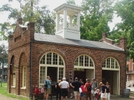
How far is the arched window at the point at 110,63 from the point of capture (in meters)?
23.0

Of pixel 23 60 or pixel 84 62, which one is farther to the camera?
pixel 84 62

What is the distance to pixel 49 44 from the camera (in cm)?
1950

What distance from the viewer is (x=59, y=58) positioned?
20125 mm

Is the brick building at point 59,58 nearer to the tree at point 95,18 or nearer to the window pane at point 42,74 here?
the window pane at point 42,74

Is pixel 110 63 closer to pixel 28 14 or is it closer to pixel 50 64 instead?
pixel 50 64

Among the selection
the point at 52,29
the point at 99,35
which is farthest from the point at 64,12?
the point at 52,29

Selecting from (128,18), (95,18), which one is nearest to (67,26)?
(128,18)

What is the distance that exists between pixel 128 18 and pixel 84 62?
9.13 m

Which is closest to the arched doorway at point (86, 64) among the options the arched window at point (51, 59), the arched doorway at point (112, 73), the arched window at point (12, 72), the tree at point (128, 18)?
the arched doorway at point (112, 73)

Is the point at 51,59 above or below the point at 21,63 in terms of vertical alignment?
above

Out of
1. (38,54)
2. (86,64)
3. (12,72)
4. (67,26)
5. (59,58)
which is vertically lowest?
(12,72)

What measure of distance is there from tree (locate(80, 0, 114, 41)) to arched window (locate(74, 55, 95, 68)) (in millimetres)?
13681

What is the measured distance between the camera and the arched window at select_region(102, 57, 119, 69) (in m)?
A: 23.0

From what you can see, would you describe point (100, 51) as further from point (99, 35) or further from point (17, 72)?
point (99, 35)
